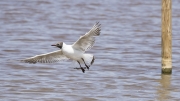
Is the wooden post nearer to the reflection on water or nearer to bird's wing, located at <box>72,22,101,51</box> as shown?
the reflection on water

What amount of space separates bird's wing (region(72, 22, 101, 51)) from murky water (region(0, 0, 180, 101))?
969mm

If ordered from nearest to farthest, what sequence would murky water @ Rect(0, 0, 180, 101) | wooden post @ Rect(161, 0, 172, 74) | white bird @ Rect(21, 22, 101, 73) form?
white bird @ Rect(21, 22, 101, 73) < murky water @ Rect(0, 0, 180, 101) < wooden post @ Rect(161, 0, 172, 74)

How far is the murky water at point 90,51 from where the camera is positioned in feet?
40.3

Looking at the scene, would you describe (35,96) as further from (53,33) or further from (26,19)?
(26,19)

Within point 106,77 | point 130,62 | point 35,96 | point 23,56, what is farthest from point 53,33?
point 35,96

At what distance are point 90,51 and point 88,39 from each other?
6.32 m

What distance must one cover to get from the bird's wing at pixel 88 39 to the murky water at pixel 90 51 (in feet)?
3.18

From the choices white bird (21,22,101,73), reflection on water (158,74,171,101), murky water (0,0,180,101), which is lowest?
reflection on water (158,74,171,101)

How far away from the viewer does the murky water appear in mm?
12281

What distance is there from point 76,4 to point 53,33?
8122 millimetres

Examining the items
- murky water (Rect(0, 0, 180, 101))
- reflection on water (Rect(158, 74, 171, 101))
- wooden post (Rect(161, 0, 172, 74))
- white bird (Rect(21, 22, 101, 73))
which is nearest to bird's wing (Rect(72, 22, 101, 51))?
white bird (Rect(21, 22, 101, 73))

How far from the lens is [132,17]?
80.0 feet

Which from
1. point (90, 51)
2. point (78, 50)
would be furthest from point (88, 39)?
point (90, 51)

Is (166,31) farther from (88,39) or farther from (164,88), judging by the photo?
(88,39)
